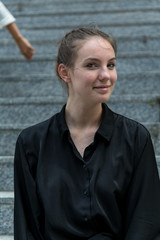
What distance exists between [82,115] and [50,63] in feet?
7.38

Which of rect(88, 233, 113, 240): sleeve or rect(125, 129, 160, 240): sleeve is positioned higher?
rect(125, 129, 160, 240): sleeve

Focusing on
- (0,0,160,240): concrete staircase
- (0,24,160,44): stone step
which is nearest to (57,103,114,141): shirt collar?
(0,0,160,240): concrete staircase

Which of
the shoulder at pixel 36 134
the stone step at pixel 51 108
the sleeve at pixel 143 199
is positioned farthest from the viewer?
the stone step at pixel 51 108

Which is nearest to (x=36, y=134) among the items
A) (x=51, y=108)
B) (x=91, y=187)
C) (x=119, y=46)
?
(x=91, y=187)

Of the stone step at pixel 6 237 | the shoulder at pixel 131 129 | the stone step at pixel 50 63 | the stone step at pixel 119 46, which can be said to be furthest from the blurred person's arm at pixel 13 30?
the shoulder at pixel 131 129

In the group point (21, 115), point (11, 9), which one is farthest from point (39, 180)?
point (11, 9)

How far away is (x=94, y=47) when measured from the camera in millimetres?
1872

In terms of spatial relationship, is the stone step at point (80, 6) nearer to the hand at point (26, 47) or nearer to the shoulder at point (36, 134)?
the hand at point (26, 47)

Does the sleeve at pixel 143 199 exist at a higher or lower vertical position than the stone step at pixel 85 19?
higher

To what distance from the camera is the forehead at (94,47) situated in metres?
1.87

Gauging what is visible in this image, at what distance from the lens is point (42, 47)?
464cm

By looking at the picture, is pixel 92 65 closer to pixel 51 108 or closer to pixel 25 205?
pixel 25 205

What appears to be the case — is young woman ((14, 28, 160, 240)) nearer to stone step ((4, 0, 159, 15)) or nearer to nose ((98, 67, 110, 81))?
nose ((98, 67, 110, 81))

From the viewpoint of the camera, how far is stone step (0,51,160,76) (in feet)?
13.2
